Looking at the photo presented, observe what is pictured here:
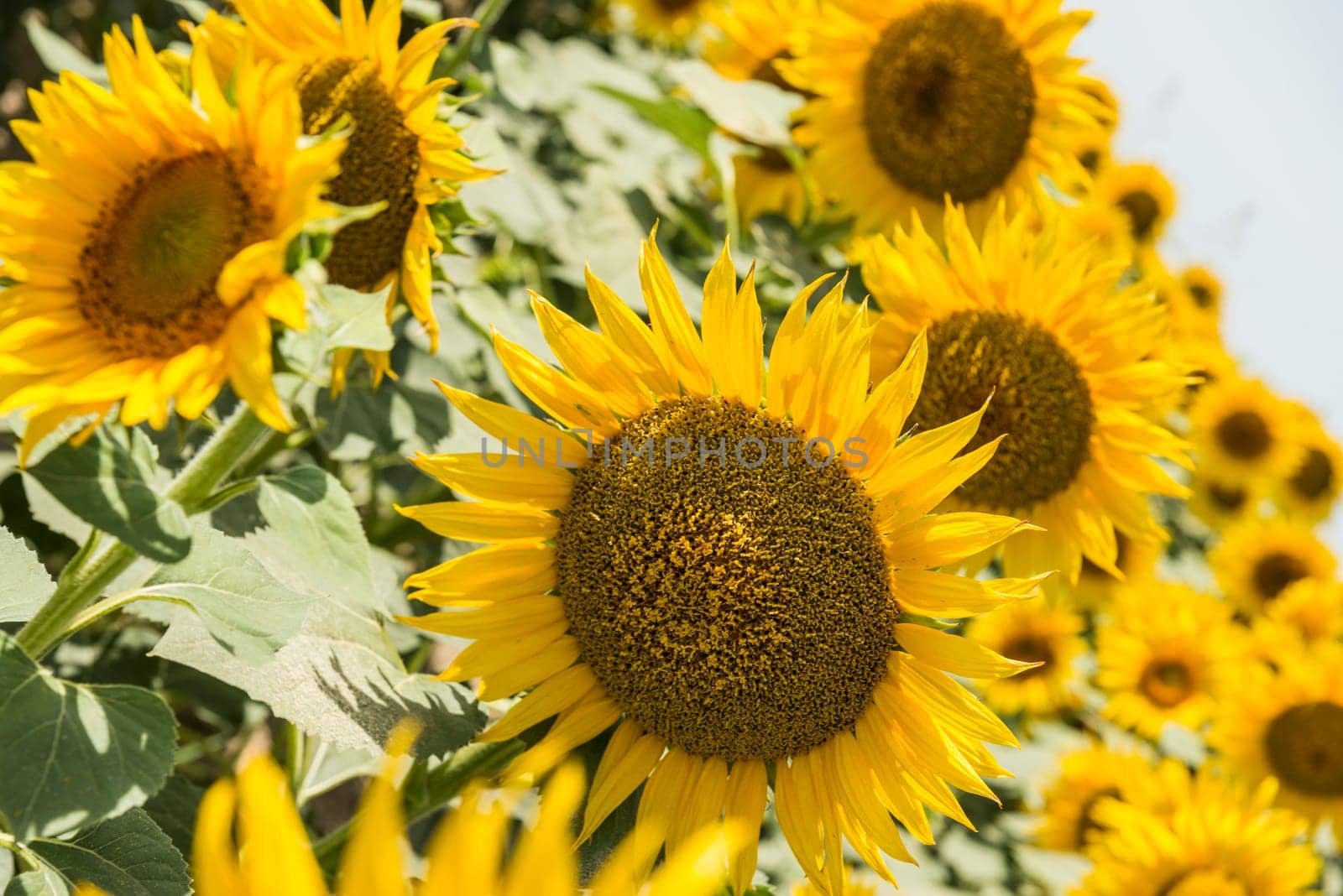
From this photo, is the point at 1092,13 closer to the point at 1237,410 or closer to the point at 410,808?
the point at 410,808

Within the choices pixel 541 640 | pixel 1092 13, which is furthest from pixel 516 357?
pixel 1092 13

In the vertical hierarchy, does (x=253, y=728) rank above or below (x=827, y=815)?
below

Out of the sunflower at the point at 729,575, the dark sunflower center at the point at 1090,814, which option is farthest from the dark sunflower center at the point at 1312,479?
the sunflower at the point at 729,575

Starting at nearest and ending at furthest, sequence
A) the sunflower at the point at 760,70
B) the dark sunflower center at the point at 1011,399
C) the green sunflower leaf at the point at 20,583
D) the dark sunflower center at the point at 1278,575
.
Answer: the green sunflower leaf at the point at 20,583 < the dark sunflower center at the point at 1011,399 < the sunflower at the point at 760,70 < the dark sunflower center at the point at 1278,575

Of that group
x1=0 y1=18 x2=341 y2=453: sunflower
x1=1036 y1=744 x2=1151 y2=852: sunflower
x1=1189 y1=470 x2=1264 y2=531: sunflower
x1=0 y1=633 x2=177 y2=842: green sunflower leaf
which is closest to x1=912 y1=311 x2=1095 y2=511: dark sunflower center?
x1=0 y1=18 x2=341 y2=453: sunflower

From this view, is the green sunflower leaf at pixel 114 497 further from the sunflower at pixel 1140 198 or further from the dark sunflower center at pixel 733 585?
the sunflower at pixel 1140 198

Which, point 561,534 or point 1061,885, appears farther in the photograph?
point 1061,885
